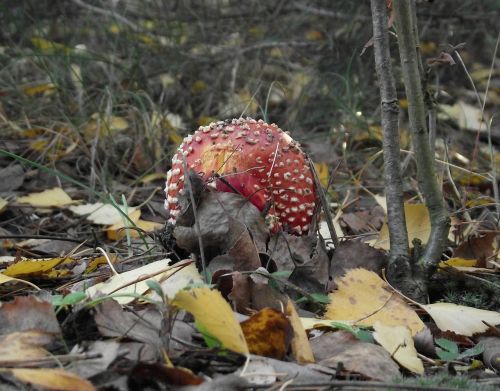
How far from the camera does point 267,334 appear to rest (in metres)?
1.29

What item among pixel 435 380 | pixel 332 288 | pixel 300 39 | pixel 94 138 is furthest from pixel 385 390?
pixel 300 39

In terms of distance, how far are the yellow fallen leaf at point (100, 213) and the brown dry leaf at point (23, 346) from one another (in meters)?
1.32

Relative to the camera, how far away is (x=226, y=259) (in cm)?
160

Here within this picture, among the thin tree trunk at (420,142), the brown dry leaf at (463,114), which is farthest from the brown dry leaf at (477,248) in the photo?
the brown dry leaf at (463,114)

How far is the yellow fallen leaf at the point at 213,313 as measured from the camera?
118 cm

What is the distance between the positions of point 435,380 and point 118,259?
1054 mm

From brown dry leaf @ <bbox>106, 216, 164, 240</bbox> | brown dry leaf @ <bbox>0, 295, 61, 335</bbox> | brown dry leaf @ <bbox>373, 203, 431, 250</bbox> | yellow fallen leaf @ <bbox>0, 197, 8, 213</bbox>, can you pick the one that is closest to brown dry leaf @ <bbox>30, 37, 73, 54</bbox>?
yellow fallen leaf @ <bbox>0, 197, 8, 213</bbox>

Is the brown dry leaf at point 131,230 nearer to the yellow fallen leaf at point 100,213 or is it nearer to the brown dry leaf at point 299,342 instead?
the yellow fallen leaf at point 100,213

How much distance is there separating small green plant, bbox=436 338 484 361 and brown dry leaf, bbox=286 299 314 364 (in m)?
0.31

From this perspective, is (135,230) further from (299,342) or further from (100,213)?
(299,342)

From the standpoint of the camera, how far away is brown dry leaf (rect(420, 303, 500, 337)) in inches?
61.5

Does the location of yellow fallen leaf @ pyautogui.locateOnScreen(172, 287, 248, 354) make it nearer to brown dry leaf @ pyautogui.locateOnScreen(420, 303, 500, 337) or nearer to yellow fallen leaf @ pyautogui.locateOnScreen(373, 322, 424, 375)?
yellow fallen leaf @ pyautogui.locateOnScreen(373, 322, 424, 375)

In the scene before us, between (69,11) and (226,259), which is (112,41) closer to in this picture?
(69,11)

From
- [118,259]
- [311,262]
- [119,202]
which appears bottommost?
[119,202]
